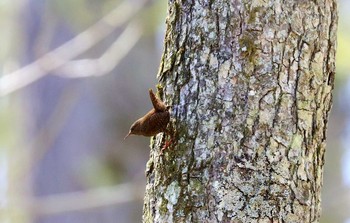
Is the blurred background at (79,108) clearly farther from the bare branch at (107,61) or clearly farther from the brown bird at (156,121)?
the brown bird at (156,121)

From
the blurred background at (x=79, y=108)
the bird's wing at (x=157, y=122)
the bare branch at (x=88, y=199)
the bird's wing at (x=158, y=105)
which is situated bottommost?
the bird's wing at (x=157, y=122)

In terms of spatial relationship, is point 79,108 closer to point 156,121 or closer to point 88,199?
point 88,199

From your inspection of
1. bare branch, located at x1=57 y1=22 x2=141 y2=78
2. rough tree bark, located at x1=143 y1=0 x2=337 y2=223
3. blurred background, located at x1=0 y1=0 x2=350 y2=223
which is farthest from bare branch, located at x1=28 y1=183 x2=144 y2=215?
rough tree bark, located at x1=143 y1=0 x2=337 y2=223

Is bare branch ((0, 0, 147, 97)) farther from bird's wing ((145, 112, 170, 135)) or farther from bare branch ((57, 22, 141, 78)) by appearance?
bird's wing ((145, 112, 170, 135))

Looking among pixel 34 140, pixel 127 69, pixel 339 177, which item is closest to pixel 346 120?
pixel 339 177

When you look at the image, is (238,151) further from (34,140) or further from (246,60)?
(34,140)

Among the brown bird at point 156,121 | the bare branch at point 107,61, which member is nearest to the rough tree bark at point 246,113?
the brown bird at point 156,121
